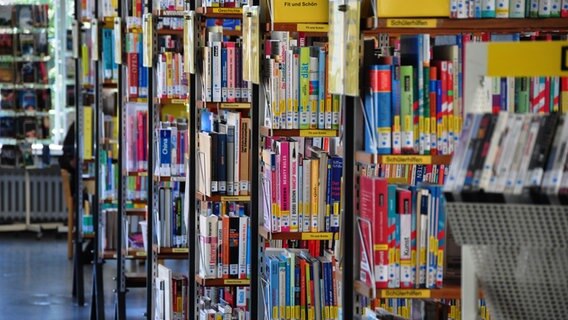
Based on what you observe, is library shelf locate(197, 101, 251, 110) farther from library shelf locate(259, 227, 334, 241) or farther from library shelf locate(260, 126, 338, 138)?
library shelf locate(259, 227, 334, 241)

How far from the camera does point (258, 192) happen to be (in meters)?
5.50

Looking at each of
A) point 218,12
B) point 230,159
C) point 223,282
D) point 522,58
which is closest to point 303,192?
point 230,159

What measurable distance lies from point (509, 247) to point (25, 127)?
10834mm

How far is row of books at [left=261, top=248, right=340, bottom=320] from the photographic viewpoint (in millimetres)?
5445

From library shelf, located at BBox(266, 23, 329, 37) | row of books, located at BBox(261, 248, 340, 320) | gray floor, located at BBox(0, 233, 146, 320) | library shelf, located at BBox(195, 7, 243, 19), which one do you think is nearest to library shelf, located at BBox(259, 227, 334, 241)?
row of books, located at BBox(261, 248, 340, 320)

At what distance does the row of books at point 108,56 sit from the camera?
9352mm

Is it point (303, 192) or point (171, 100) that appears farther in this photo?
point (171, 100)

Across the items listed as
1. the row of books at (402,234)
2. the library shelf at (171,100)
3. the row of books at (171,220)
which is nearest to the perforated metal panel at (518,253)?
the row of books at (402,234)

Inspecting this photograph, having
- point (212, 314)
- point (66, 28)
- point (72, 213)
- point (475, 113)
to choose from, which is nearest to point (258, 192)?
point (212, 314)

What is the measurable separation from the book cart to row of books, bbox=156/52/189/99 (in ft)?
13.9

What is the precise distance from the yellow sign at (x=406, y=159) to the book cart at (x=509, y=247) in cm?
80

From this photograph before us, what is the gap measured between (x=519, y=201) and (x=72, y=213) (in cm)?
931

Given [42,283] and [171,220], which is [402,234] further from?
[42,283]

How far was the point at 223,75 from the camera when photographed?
21.0 ft
